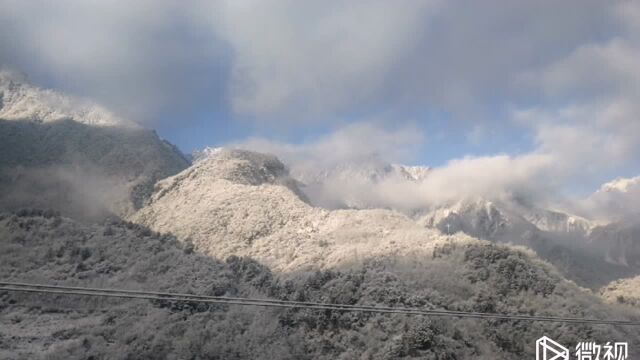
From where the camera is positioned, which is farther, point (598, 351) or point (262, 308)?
point (262, 308)

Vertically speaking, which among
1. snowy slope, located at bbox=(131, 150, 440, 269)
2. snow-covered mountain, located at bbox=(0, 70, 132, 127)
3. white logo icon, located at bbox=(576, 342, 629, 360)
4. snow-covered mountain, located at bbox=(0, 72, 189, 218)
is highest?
snow-covered mountain, located at bbox=(0, 70, 132, 127)

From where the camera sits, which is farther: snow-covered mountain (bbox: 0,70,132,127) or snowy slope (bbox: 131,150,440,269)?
snow-covered mountain (bbox: 0,70,132,127)

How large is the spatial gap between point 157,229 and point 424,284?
130 ft

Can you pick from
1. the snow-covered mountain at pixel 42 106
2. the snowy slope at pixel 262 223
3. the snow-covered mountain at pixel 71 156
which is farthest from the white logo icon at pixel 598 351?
the snow-covered mountain at pixel 42 106

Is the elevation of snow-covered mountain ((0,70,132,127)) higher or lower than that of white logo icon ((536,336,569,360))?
higher

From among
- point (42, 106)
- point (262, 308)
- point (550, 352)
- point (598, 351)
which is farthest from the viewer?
point (42, 106)

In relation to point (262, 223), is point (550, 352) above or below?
below

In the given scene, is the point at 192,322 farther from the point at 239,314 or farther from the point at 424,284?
the point at 424,284

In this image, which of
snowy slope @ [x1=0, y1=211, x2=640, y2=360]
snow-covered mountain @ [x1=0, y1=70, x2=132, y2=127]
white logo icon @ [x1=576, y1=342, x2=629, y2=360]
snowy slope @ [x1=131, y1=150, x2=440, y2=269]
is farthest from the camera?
Answer: snow-covered mountain @ [x1=0, y1=70, x2=132, y2=127]

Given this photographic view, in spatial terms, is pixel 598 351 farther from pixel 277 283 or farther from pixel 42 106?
pixel 42 106

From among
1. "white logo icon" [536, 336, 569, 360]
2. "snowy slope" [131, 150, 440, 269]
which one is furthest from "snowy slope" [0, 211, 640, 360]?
"snowy slope" [131, 150, 440, 269]

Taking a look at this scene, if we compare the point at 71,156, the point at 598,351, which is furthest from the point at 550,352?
the point at 71,156

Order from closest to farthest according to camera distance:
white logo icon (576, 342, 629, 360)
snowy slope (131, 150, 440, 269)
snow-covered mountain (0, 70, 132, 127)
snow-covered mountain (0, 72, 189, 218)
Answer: white logo icon (576, 342, 629, 360) < snowy slope (131, 150, 440, 269) < snow-covered mountain (0, 72, 189, 218) < snow-covered mountain (0, 70, 132, 127)

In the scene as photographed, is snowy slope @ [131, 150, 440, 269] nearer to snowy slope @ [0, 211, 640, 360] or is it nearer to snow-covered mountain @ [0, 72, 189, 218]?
snowy slope @ [0, 211, 640, 360]
